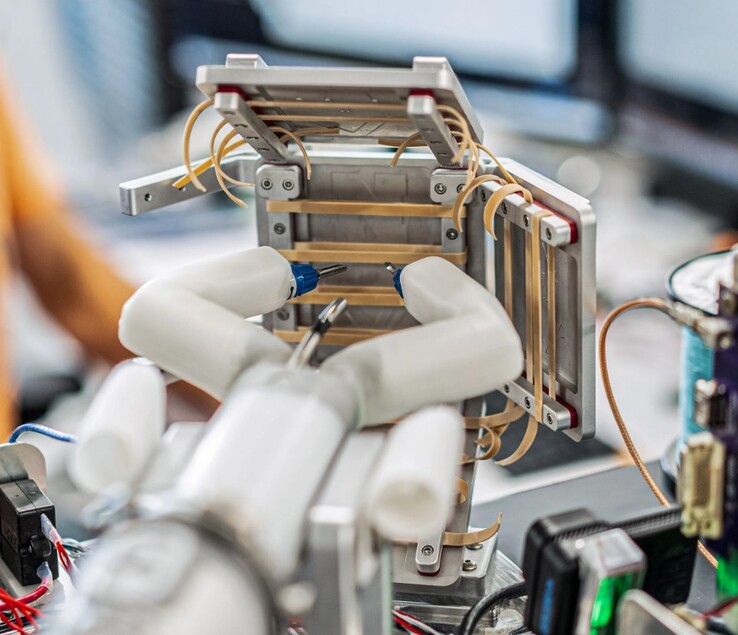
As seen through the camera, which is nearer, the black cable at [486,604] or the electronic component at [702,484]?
the electronic component at [702,484]

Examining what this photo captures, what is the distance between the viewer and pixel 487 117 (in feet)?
6.03

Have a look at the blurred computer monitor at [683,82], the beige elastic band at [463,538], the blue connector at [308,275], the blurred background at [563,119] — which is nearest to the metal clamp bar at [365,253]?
the blue connector at [308,275]

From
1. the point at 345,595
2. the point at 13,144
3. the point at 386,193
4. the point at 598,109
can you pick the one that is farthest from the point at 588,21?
the point at 345,595

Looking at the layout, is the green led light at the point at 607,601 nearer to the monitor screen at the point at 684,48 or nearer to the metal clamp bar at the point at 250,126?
the metal clamp bar at the point at 250,126

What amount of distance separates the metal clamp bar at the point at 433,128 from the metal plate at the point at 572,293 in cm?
5

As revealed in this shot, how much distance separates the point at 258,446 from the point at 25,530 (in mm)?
284

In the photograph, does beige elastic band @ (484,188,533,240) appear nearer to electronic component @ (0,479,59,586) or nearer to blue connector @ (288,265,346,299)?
blue connector @ (288,265,346,299)

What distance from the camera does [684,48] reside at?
1.58 m

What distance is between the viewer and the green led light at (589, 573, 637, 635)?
0.56m

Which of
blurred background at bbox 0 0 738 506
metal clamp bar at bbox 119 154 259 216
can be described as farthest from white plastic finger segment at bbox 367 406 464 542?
blurred background at bbox 0 0 738 506

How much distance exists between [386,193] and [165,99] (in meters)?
1.63

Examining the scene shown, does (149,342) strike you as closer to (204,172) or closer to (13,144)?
(204,172)

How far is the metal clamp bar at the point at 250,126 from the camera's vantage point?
2.11 ft

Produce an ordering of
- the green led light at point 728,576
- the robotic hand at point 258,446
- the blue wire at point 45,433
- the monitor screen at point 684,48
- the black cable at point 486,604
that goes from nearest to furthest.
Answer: the robotic hand at point 258,446, the green led light at point 728,576, the black cable at point 486,604, the blue wire at point 45,433, the monitor screen at point 684,48
